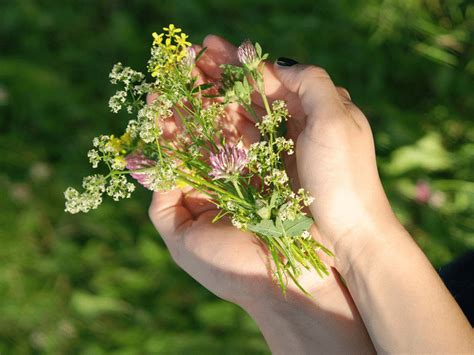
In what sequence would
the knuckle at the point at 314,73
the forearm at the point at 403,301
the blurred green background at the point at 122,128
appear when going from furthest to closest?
the blurred green background at the point at 122,128, the knuckle at the point at 314,73, the forearm at the point at 403,301

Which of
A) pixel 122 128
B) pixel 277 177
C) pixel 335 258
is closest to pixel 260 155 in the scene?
pixel 277 177

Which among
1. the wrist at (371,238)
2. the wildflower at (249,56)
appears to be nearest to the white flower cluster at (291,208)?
the wrist at (371,238)

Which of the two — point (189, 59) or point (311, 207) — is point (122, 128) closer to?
point (189, 59)

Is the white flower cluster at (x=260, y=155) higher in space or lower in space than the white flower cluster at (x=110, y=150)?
higher

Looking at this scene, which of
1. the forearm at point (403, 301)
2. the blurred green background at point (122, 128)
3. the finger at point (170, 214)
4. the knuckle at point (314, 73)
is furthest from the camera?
the blurred green background at point (122, 128)

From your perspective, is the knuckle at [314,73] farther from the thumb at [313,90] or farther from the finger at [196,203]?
the finger at [196,203]

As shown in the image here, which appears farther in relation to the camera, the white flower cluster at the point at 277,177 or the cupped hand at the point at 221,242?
the cupped hand at the point at 221,242

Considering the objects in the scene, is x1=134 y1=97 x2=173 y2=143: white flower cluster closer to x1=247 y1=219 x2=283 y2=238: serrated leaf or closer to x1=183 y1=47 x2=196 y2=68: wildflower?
x1=183 y1=47 x2=196 y2=68: wildflower
